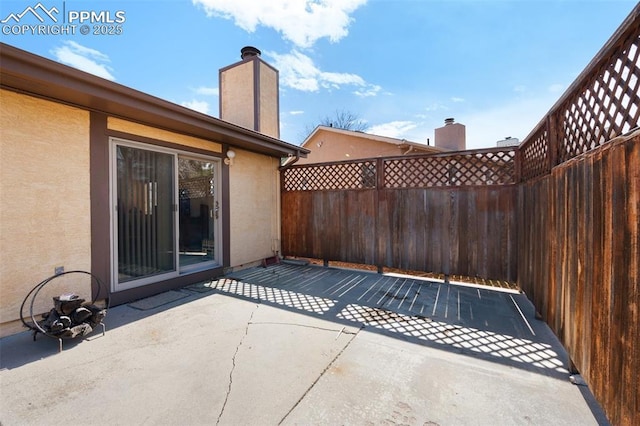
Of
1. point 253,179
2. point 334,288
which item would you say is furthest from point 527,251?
point 253,179

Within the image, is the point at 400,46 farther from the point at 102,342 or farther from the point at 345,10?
the point at 102,342

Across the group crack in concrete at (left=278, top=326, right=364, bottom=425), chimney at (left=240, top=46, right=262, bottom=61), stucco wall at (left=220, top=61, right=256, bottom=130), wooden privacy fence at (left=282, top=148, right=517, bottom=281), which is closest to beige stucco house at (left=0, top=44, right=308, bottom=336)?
wooden privacy fence at (left=282, top=148, right=517, bottom=281)

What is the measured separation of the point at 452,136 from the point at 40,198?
13.0 metres

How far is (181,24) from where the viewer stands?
5203mm

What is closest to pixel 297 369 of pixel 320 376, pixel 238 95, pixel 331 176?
pixel 320 376

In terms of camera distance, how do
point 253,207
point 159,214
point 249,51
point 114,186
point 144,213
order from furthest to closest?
point 249,51
point 253,207
point 159,214
point 144,213
point 114,186

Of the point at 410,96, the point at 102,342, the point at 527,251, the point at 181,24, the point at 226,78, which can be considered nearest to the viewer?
the point at 102,342

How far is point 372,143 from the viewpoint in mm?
10109

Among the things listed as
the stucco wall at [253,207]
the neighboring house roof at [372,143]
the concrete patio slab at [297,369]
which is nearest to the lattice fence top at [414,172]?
the stucco wall at [253,207]

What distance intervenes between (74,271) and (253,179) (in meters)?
3.42

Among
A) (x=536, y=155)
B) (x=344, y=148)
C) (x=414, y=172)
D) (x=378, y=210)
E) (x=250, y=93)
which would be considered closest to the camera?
(x=536, y=155)

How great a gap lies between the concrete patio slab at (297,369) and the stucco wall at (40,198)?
1.90ft

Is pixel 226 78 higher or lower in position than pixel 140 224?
higher

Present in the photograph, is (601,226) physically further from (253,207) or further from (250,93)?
(250,93)
